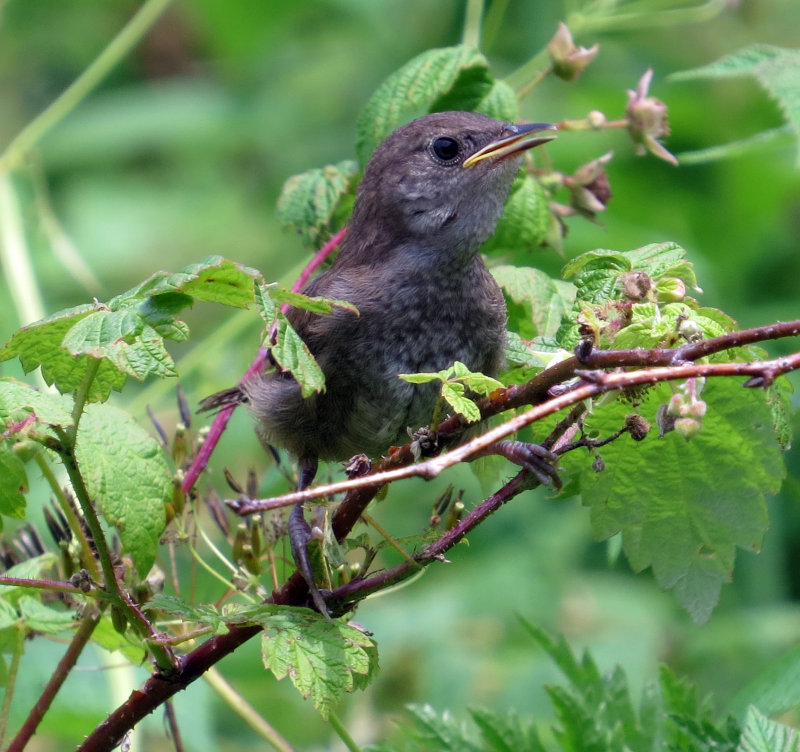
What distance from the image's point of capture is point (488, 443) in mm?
1588

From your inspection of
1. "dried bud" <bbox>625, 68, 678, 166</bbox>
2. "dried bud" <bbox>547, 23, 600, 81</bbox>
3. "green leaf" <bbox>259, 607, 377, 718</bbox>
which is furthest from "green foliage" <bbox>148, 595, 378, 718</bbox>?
"dried bud" <bbox>547, 23, 600, 81</bbox>

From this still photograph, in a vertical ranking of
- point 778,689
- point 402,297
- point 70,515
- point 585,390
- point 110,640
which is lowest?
point 778,689

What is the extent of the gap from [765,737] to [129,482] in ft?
3.83

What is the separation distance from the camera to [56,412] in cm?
173

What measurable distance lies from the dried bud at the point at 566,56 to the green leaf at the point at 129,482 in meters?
1.40

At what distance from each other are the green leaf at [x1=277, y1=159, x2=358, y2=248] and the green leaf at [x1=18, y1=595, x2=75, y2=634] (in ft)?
3.68

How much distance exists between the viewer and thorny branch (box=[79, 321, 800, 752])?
1504mm

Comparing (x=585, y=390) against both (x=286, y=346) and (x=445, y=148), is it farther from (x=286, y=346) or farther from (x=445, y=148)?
(x=445, y=148)

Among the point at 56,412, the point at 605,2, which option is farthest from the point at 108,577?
the point at 605,2

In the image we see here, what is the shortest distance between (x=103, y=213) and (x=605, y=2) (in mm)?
4858

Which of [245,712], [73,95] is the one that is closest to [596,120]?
[245,712]

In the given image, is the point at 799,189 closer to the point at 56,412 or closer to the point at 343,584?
the point at 343,584

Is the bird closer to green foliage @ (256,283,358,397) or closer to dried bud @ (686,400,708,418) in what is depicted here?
green foliage @ (256,283,358,397)

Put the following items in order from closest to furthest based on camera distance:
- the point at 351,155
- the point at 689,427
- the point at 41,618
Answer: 1. the point at 689,427
2. the point at 41,618
3. the point at 351,155
